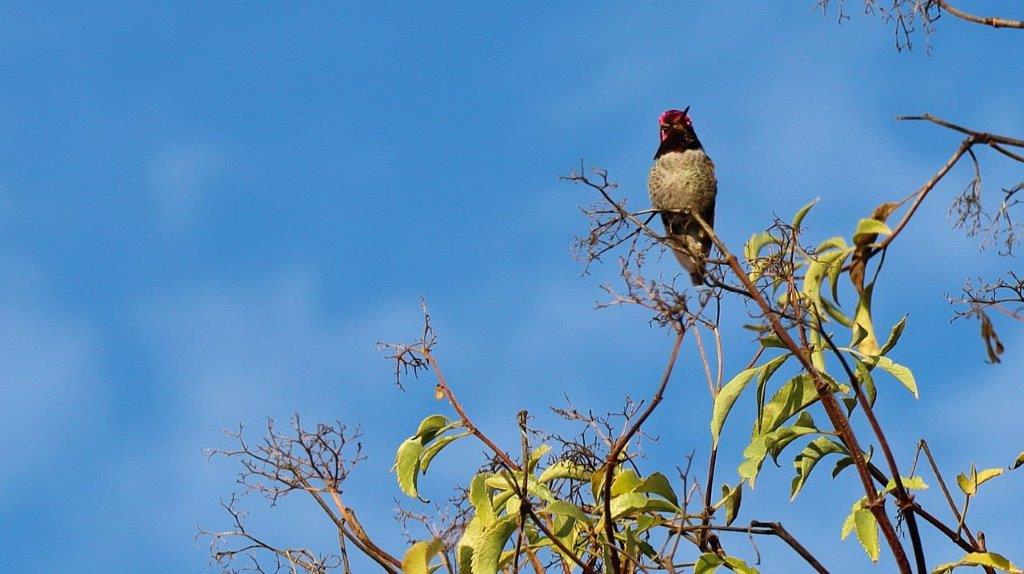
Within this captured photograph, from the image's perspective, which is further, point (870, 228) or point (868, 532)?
point (868, 532)

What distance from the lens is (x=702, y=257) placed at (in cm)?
277

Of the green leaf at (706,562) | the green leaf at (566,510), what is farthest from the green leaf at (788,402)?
the green leaf at (566,510)

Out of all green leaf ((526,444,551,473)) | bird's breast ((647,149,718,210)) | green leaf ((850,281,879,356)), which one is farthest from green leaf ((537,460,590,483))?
bird's breast ((647,149,718,210))

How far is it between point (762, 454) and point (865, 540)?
0.98ft

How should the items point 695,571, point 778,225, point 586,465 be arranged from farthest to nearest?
point 778,225 < point 586,465 < point 695,571

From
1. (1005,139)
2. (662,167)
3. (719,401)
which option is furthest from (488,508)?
(662,167)

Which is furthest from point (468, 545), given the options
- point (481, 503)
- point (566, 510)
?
point (566, 510)

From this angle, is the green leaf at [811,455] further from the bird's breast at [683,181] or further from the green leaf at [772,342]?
the bird's breast at [683,181]

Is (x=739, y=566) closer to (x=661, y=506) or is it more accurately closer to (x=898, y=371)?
(x=661, y=506)

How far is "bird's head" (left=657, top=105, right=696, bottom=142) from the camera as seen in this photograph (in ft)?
23.8

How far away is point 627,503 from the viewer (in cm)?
241

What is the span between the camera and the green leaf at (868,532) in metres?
2.50

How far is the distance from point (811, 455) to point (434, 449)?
0.86 metres

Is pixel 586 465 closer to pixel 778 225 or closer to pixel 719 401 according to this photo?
pixel 719 401
